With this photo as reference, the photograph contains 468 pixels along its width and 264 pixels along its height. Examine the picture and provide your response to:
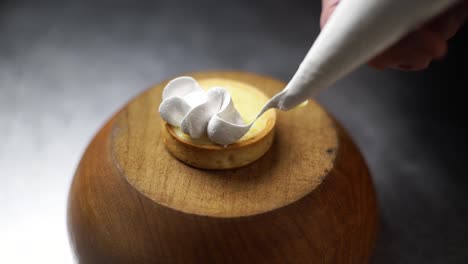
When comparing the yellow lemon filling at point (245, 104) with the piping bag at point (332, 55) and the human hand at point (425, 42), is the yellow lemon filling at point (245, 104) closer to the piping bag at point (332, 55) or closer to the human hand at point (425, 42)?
the piping bag at point (332, 55)

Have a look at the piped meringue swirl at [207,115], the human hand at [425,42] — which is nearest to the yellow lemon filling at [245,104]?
the piped meringue swirl at [207,115]

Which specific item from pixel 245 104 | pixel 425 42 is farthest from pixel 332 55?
pixel 245 104

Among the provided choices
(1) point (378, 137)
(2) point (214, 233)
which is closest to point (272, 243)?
(2) point (214, 233)

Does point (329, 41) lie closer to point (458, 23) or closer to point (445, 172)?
point (458, 23)

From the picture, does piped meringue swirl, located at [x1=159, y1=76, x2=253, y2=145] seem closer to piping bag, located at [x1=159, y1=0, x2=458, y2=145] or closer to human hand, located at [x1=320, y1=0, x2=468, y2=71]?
piping bag, located at [x1=159, y1=0, x2=458, y2=145]

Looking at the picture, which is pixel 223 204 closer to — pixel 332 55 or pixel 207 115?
pixel 207 115
